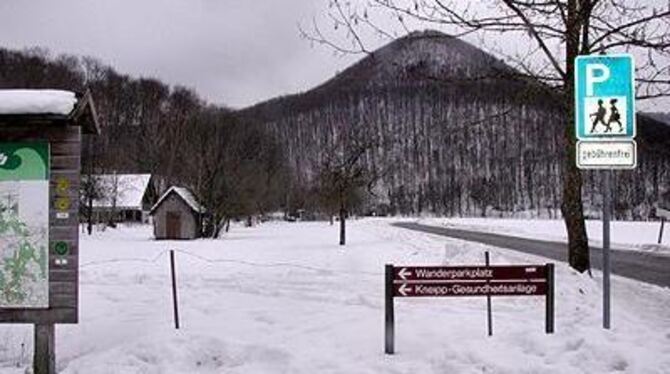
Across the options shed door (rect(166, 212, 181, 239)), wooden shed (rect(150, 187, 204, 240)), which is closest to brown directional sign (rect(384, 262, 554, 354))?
wooden shed (rect(150, 187, 204, 240))

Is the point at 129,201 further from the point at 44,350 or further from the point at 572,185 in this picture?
the point at 44,350

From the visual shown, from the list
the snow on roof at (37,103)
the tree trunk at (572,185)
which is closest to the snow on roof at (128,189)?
the tree trunk at (572,185)

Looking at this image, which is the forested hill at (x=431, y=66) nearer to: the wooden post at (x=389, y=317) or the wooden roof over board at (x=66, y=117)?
the wooden post at (x=389, y=317)

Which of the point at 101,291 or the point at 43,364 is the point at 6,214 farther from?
the point at 101,291

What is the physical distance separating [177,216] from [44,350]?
49224 millimetres

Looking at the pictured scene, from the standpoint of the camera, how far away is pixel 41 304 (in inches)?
328

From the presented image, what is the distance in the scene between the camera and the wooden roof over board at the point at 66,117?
26.4 ft

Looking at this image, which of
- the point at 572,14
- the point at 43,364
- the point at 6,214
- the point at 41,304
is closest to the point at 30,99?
the point at 6,214

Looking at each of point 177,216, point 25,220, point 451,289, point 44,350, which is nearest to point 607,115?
point 451,289

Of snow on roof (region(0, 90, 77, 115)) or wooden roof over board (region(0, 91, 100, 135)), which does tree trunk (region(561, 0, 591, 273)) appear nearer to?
wooden roof over board (region(0, 91, 100, 135))

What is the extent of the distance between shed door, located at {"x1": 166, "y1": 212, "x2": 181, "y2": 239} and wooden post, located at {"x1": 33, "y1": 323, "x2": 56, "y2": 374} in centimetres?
4797

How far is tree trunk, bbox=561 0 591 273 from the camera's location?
15219 mm

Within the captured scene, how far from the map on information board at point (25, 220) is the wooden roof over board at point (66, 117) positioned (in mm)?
251

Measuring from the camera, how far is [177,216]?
186ft
